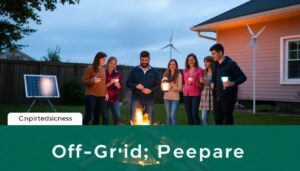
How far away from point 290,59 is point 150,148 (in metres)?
13.7

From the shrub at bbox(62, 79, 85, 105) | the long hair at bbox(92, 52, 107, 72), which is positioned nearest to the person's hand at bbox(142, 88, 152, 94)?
the long hair at bbox(92, 52, 107, 72)

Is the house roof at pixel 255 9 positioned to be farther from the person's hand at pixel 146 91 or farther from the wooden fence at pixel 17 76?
the person's hand at pixel 146 91

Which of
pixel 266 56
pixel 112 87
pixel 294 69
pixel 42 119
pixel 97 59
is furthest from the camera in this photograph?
pixel 266 56

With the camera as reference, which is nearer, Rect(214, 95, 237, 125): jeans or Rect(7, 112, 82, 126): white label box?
Rect(7, 112, 82, 126): white label box

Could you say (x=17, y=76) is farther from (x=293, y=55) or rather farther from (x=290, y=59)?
(x=293, y=55)

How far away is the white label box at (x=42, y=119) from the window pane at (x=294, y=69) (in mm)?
12406

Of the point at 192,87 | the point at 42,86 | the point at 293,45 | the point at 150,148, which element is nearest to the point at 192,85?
the point at 192,87

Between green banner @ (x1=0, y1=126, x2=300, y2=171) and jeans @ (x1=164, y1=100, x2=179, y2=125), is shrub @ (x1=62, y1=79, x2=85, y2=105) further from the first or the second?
green banner @ (x1=0, y1=126, x2=300, y2=171)

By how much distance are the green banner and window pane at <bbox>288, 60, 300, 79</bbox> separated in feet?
42.7

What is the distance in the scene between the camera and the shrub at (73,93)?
20.9 meters

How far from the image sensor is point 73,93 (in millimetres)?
20922

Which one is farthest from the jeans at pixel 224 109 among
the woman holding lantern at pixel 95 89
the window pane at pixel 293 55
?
the window pane at pixel 293 55

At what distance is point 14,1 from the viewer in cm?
1530

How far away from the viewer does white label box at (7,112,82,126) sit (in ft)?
17.2
